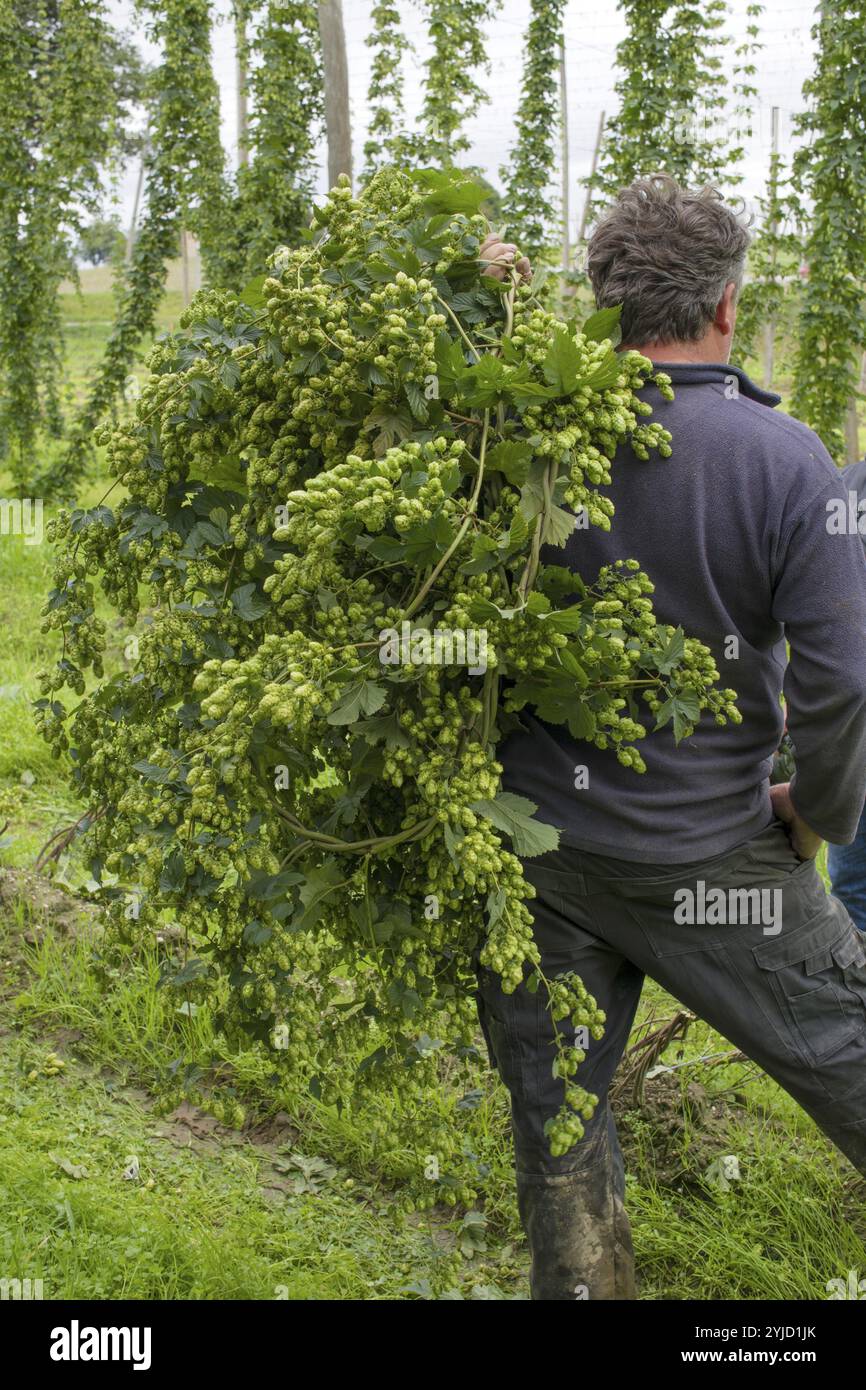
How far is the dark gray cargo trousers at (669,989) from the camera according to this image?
2.17 m

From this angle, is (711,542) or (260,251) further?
(260,251)

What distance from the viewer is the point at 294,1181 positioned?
3268 millimetres

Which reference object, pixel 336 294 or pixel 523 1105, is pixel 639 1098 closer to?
pixel 523 1105

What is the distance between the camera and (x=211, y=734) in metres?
1.97

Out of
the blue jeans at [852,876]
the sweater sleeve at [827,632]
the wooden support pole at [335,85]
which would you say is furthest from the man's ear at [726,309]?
the wooden support pole at [335,85]

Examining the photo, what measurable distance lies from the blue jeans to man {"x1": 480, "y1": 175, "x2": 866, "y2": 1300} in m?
1.14

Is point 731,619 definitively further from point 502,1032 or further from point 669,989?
point 502,1032

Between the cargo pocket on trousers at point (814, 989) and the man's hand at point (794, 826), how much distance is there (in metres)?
0.13

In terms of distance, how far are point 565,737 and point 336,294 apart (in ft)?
2.75

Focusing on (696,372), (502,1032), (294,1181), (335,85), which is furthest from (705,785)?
(335,85)

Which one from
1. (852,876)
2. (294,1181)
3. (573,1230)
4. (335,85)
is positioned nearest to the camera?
(573,1230)

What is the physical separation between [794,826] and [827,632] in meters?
0.41

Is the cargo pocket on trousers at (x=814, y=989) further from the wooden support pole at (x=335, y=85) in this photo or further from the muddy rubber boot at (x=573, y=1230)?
the wooden support pole at (x=335, y=85)
